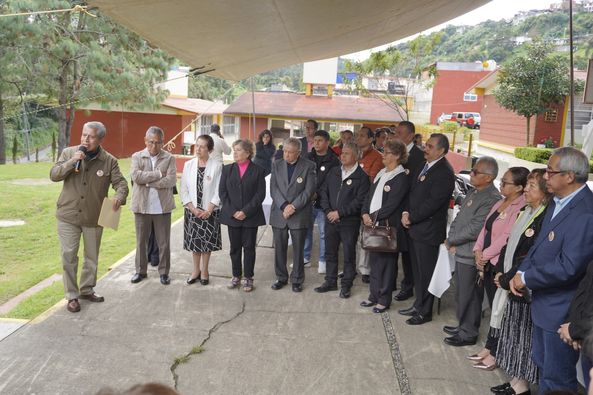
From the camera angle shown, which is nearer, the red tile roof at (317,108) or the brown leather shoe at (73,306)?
the brown leather shoe at (73,306)

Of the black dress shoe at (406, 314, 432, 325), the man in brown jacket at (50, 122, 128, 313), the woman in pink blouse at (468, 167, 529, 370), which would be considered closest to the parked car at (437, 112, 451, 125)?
the black dress shoe at (406, 314, 432, 325)

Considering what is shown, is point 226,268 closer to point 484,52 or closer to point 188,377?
point 188,377

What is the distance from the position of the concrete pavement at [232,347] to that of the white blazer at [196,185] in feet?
3.24

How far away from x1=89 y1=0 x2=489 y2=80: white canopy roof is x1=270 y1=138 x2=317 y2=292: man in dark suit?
48.0 inches

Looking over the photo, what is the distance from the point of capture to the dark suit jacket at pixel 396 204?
4.70 metres

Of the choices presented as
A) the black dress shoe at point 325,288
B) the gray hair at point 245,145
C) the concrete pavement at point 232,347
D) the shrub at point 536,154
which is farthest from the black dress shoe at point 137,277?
→ the shrub at point 536,154

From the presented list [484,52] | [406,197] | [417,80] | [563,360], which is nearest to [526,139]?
[417,80]

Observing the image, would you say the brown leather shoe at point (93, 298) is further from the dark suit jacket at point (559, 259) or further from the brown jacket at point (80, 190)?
the dark suit jacket at point (559, 259)

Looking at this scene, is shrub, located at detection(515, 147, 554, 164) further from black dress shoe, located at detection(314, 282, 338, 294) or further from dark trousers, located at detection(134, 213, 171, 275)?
dark trousers, located at detection(134, 213, 171, 275)

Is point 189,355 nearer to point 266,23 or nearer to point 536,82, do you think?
point 266,23

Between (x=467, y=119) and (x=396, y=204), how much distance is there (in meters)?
37.7

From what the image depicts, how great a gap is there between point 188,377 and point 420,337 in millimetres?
2023

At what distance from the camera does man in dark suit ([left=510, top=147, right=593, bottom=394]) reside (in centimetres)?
265

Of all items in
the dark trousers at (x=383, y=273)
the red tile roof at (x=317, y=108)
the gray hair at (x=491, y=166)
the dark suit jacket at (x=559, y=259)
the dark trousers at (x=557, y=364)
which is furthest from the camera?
the red tile roof at (x=317, y=108)
